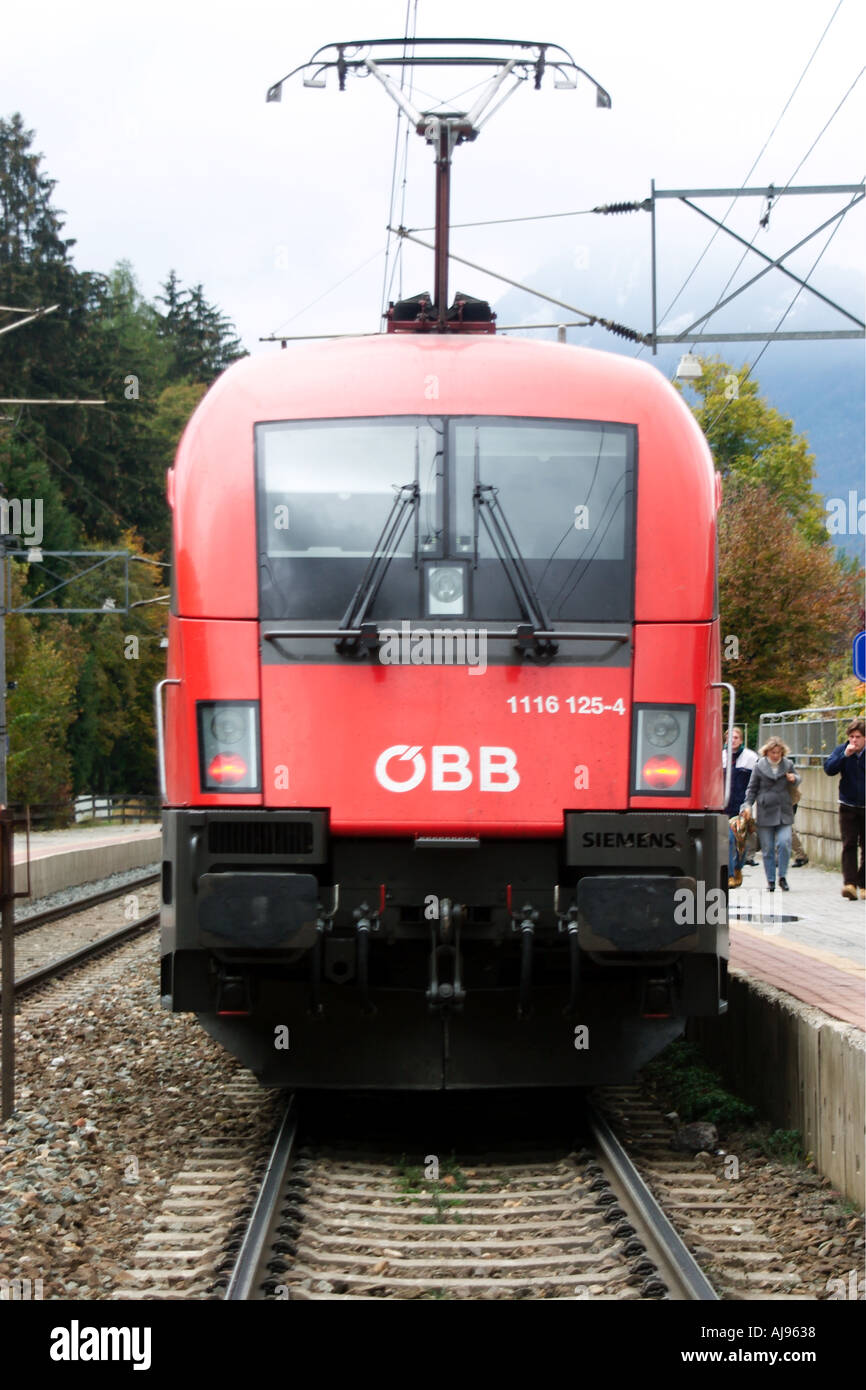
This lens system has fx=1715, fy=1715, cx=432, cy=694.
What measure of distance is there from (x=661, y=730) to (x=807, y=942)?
561 cm

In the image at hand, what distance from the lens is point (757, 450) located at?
64562 millimetres

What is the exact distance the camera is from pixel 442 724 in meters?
6.59

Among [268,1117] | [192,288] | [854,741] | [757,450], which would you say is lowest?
[268,1117]

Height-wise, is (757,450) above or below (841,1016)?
above

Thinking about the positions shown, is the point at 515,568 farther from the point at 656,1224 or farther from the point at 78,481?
the point at 78,481

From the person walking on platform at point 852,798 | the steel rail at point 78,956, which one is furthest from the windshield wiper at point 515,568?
A: the person walking on platform at point 852,798

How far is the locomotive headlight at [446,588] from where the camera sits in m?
6.79

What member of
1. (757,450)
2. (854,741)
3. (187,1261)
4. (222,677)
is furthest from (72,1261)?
(757,450)

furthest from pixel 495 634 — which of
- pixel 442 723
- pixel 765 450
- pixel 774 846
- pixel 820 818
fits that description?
pixel 765 450

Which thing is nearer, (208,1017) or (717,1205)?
(717,1205)

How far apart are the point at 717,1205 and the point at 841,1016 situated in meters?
1.32

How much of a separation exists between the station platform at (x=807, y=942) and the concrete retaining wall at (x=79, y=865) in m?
9.20
